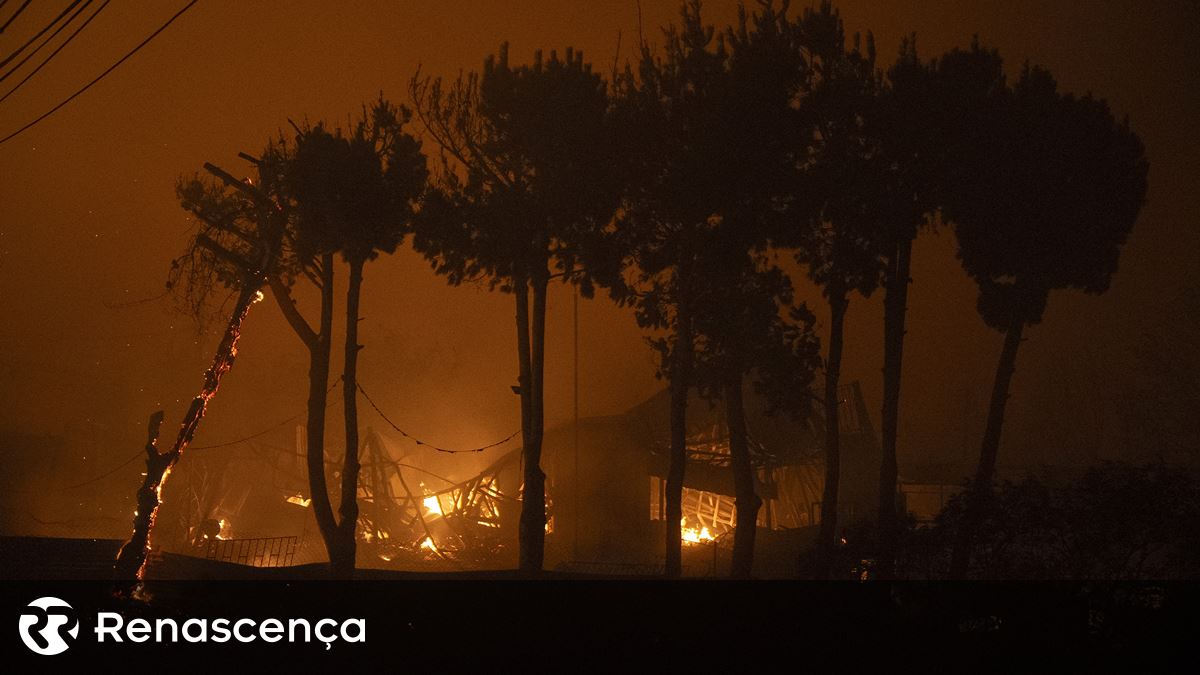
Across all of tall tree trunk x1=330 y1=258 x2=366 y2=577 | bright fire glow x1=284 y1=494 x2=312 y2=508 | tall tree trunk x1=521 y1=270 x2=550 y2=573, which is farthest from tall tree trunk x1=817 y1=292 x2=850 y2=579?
bright fire glow x1=284 y1=494 x2=312 y2=508

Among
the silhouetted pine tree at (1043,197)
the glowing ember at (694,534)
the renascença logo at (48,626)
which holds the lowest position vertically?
the renascença logo at (48,626)

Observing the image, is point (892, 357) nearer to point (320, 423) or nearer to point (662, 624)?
point (662, 624)

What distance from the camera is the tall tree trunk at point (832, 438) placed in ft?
70.6

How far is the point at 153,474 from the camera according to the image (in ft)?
61.2

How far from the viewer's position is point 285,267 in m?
24.3

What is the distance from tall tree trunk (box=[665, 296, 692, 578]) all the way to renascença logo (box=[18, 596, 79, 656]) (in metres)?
12.7

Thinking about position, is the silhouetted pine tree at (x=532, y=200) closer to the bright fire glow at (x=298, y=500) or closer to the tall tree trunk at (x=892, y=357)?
the tall tree trunk at (x=892, y=357)

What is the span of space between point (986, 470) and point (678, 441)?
278 inches

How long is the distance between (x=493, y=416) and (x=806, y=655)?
70133mm

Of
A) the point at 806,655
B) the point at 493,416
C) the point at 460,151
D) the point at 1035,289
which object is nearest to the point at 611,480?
the point at 460,151

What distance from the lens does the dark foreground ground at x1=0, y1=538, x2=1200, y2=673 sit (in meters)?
12.7

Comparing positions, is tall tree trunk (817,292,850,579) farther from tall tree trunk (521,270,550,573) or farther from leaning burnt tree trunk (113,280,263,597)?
leaning burnt tree trunk (113,280,263,597)

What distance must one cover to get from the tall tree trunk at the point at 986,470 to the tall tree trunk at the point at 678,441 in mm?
6772

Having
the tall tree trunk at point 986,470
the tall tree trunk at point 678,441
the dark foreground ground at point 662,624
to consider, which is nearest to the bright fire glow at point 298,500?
the tall tree trunk at point 678,441
